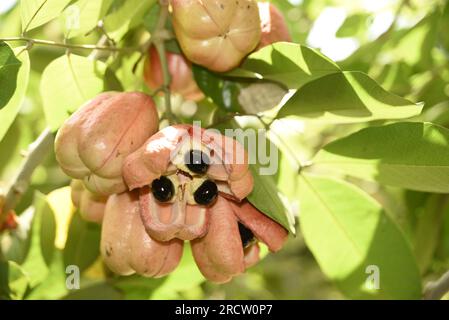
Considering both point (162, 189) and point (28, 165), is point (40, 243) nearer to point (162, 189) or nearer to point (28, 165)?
point (28, 165)

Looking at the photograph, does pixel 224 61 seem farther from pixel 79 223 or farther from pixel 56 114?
pixel 79 223

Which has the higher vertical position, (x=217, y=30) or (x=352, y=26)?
(x=217, y=30)

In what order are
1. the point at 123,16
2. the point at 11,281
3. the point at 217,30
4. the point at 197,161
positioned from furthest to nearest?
the point at 11,281, the point at 123,16, the point at 217,30, the point at 197,161

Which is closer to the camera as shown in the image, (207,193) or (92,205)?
Result: (207,193)

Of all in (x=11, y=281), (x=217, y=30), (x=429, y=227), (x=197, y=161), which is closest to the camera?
(x=197, y=161)

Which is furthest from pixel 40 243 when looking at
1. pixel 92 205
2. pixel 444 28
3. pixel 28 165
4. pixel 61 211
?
pixel 444 28

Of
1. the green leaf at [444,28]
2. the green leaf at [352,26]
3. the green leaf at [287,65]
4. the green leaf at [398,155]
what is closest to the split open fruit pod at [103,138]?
the green leaf at [287,65]

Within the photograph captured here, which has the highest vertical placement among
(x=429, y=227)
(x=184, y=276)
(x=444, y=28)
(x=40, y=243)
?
(x=444, y=28)

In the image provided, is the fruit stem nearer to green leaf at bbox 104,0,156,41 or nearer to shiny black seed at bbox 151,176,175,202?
green leaf at bbox 104,0,156,41
